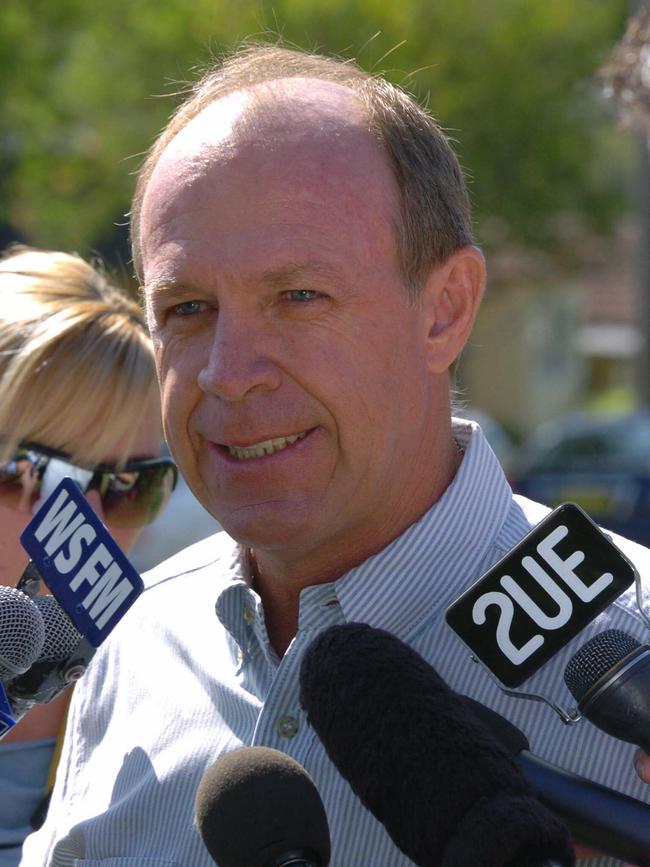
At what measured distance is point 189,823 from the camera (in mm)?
2146

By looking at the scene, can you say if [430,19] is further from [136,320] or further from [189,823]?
[189,823]

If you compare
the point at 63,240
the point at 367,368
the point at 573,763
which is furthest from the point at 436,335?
the point at 63,240

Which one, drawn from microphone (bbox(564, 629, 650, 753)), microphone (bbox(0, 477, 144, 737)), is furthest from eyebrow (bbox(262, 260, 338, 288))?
microphone (bbox(564, 629, 650, 753))

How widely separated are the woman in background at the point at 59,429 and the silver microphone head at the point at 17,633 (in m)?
0.74

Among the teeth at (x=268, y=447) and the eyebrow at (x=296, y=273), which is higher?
the eyebrow at (x=296, y=273)

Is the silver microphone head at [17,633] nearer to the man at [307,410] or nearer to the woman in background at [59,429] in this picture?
the man at [307,410]

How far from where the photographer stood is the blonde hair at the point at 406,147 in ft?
7.16

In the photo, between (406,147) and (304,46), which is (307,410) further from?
(304,46)

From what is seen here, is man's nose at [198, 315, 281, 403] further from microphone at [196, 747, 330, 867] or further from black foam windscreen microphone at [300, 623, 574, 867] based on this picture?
microphone at [196, 747, 330, 867]

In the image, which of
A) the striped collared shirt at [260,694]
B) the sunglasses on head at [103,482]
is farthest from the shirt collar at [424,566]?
the sunglasses on head at [103,482]

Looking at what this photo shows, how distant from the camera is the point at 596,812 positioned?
1.58 metres

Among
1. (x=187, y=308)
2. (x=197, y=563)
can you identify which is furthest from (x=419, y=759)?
(x=197, y=563)

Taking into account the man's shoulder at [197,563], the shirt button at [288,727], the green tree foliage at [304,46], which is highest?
the shirt button at [288,727]

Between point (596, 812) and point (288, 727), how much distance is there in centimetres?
68
